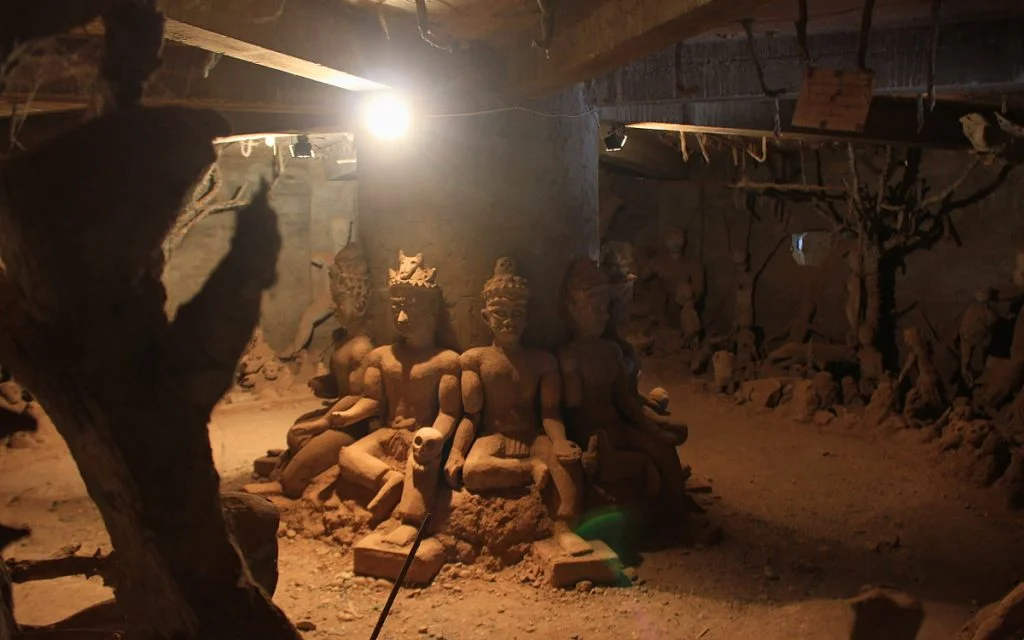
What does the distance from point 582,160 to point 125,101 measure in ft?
13.9

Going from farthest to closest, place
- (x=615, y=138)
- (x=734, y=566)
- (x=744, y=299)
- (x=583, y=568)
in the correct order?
(x=744, y=299) → (x=615, y=138) → (x=734, y=566) → (x=583, y=568)

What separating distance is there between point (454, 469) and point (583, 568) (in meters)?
0.99

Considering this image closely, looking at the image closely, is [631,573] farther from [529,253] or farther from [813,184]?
[813,184]

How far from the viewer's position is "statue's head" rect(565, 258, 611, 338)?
5.52m

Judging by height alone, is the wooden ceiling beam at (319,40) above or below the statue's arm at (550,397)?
above

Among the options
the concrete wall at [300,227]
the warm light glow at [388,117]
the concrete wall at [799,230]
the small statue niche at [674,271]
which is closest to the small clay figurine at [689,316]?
the small statue niche at [674,271]

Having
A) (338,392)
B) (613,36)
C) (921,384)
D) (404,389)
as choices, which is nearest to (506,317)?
(404,389)

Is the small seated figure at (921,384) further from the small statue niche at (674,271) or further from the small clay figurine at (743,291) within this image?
the small statue niche at (674,271)

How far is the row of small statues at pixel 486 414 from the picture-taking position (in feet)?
16.9

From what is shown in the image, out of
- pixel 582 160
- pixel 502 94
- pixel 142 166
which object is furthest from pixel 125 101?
pixel 582 160

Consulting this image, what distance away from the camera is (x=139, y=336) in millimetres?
1921

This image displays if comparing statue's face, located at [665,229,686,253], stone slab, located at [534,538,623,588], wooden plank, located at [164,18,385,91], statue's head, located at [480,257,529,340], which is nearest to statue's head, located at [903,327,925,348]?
statue's face, located at [665,229,686,253]

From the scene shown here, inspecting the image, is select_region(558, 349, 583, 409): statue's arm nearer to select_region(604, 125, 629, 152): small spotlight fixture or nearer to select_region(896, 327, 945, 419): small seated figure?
select_region(604, 125, 629, 152): small spotlight fixture

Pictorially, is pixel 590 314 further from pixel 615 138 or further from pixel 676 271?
pixel 676 271
